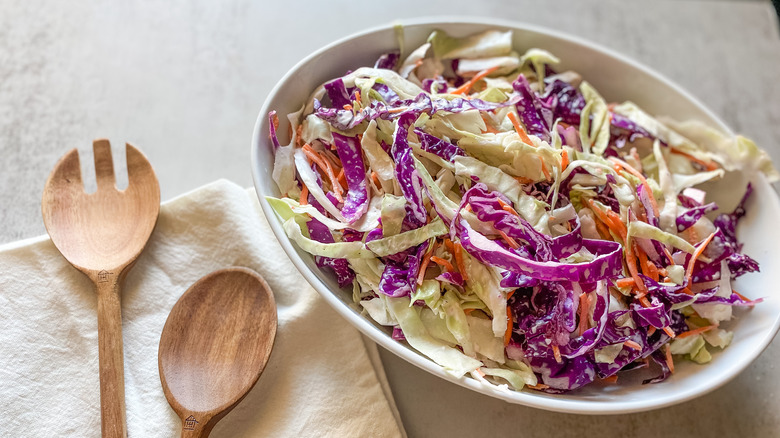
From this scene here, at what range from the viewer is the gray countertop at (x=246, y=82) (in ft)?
4.73

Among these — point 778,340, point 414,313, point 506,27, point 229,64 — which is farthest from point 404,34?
point 778,340

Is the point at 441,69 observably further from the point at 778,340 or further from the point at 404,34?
the point at 778,340

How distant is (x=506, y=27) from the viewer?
5.47 feet

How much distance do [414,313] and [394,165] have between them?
0.32 m

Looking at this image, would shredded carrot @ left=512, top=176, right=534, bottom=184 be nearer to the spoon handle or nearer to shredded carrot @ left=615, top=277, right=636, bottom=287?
shredded carrot @ left=615, top=277, right=636, bottom=287

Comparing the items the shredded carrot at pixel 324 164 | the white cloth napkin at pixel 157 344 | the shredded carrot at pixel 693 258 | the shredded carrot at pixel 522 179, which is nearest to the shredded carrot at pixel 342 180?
the shredded carrot at pixel 324 164

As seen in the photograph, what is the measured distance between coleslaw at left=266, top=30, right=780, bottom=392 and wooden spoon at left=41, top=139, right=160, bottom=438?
36 cm

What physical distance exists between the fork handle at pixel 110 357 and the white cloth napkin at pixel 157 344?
0.16 ft

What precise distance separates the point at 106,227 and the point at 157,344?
294 mm

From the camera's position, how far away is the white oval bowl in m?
1.21

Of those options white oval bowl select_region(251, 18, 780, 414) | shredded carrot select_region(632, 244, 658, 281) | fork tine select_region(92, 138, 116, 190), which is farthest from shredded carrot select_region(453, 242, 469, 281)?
fork tine select_region(92, 138, 116, 190)

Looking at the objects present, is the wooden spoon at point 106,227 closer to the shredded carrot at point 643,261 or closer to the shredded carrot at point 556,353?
the shredded carrot at point 556,353

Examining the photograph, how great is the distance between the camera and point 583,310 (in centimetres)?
126

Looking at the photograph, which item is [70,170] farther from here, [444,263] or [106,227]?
[444,263]
